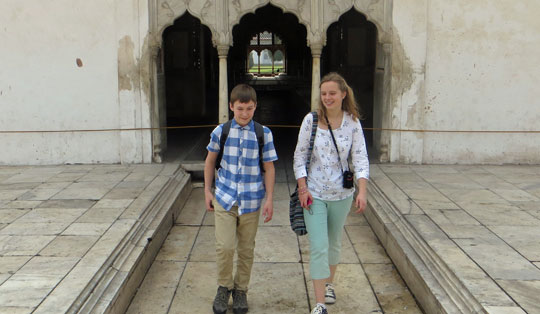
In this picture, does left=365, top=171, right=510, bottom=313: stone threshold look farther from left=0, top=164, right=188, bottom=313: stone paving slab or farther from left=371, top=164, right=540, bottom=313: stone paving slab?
left=0, top=164, right=188, bottom=313: stone paving slab

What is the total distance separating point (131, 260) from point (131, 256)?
90mm

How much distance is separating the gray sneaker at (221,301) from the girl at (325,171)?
0.66 metres

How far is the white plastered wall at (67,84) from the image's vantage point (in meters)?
7.93

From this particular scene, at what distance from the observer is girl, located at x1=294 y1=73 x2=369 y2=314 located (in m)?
3.88

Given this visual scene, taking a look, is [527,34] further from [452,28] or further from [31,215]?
[31,215]

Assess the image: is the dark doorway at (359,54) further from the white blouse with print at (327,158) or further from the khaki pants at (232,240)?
the khaki pants at (232,240)

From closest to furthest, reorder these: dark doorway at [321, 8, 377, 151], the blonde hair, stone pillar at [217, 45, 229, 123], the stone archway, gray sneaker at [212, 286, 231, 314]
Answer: the blonde hair, gray sneaker at [212, 286, 231, 314], the stone archway, stone pillar at [217, 45, 229, 123], dark doorway at [321, 8, 377, 151]

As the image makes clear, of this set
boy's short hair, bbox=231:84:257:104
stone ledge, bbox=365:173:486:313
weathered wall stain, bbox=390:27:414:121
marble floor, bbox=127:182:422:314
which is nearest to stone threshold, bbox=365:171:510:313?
stone ledge, bbox=365:173:486:313

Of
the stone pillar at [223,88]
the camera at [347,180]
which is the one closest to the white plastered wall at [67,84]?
the stone pillar at [223,88]

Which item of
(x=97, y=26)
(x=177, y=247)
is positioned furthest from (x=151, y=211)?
(x=97, y=26)

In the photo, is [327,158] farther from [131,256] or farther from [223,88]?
[223,88]

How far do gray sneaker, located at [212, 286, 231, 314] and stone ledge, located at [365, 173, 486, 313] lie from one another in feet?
4.70

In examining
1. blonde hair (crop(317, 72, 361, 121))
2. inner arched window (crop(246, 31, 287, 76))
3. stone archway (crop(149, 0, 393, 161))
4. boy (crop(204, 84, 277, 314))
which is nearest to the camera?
blonde hair (crop(317, 72, 361, 121))

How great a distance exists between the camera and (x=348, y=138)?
3.94 m
